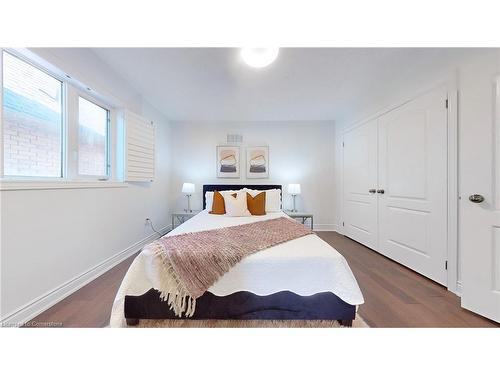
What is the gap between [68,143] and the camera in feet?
6.13

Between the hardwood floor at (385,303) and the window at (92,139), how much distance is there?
3.84 feet

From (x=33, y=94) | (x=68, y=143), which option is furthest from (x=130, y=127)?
(x=33, y=94)

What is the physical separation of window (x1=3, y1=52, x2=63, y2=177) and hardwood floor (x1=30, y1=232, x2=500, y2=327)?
1.08 metres

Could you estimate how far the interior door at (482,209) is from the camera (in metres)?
1.39

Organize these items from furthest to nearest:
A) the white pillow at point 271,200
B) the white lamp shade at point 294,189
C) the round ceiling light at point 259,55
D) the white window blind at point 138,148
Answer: the white lamp shade at point 294,189, the white pillow at point 271,200, the white window blind at point 138,148, the round ceiling light at point 259,55

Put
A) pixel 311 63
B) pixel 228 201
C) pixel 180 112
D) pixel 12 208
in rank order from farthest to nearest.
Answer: pixel 180 112, pixel 228 201, pixel 311 63, pixel 12 208

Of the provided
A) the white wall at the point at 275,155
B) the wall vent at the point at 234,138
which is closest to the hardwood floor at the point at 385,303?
the white wall at the point at 275,155

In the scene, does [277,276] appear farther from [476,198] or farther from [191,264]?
[476,198]

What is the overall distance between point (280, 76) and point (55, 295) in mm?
2941

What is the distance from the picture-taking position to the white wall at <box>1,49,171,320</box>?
1352 mm

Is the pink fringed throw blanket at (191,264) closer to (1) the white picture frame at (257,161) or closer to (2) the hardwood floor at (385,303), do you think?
(2) the hardwood floor at (385,303)

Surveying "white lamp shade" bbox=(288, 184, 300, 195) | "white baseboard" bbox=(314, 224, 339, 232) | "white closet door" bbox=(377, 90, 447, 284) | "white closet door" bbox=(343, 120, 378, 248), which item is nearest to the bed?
"white closet door" bbox=(377, 90, 447, 284)
